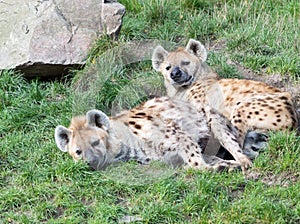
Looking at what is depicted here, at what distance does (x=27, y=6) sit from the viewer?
25.5ft

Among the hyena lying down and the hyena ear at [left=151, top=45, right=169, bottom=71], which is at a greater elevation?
the hyena ear at [left=151, top=45, right=169, bottom=71]

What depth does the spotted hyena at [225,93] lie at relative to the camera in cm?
637

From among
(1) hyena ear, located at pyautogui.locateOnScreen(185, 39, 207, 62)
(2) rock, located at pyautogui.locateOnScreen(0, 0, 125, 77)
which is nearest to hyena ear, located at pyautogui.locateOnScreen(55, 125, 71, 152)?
(2) rock, located at pyautogui.locateOnScreen(0, 0, 125, 77)

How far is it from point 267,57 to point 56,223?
10.6 ft

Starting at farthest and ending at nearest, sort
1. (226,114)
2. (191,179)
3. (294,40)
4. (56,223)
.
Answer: (294,40) → (226,114) → (191,179) → (56,223)

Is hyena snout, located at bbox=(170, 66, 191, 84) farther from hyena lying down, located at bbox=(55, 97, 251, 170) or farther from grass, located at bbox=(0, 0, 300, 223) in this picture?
hyena lying down, located at bbox=(55, 97, 251, 170)

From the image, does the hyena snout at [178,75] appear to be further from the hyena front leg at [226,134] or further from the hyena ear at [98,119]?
the hyena ear at [98,119]

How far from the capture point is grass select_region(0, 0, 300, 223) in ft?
17.9

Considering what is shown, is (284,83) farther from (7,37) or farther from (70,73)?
(7,37)

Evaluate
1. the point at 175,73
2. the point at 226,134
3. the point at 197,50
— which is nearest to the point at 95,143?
the point at 226,134

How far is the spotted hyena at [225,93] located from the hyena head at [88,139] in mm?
1058

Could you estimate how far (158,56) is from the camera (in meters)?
7.38

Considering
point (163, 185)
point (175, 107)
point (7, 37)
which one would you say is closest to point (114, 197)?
point (163, 185)

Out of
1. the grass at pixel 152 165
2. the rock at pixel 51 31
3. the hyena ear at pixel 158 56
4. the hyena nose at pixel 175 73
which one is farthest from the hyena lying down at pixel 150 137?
the rock at pixel 51 31
